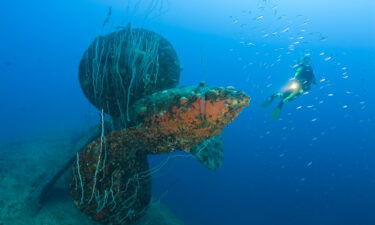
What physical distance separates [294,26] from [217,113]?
115 meters

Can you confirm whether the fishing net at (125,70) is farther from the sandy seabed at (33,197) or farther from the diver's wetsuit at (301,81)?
the diver's wetsuit at (301,81)

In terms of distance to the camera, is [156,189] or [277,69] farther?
[277,69]

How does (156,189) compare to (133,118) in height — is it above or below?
below

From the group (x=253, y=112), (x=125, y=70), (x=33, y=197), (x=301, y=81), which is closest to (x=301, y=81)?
(x=301, y=81)

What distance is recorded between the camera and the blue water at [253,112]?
56.1 ft

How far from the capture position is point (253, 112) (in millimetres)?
45969

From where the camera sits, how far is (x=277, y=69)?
376 feet

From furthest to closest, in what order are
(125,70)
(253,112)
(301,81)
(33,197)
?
(253,112), (301,81), (33,197), (125,70)

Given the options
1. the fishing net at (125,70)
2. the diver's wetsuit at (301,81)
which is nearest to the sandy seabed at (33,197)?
the fishing net at (125,70)

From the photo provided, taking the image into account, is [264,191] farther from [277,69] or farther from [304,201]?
[277,69]

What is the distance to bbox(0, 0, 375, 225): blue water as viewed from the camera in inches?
674

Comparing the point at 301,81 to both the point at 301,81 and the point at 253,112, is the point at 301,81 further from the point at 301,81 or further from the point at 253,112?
the point at 253,112

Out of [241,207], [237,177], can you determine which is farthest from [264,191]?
[241,207]

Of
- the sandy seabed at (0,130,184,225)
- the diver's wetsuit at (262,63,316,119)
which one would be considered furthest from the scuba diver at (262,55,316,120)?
the sandy seabed at (0,130,184,225)
